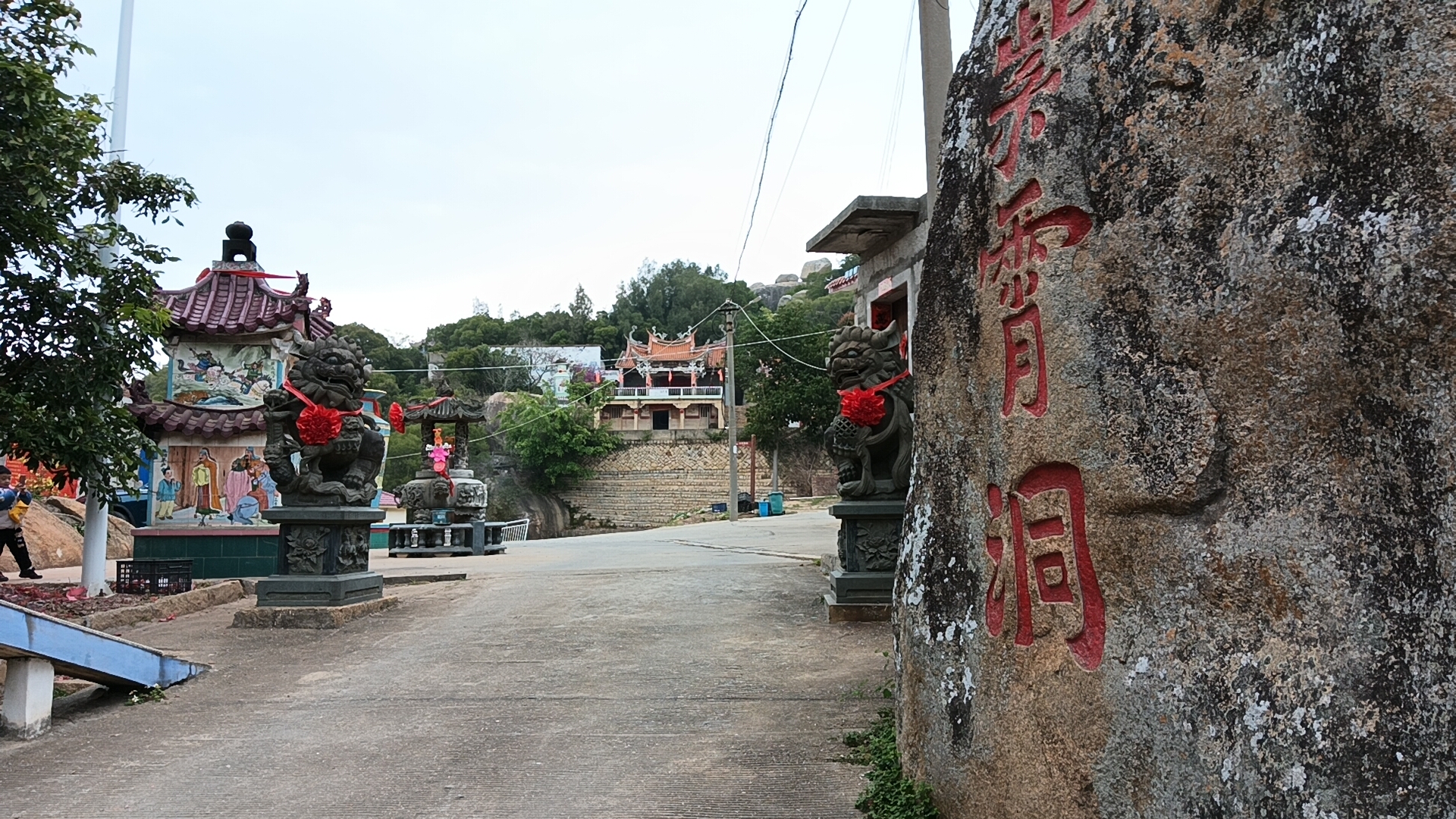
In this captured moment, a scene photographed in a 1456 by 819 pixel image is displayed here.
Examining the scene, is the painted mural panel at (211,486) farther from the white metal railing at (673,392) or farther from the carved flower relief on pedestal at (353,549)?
the white metal railing at (673,392)

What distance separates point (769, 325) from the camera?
3406 cm

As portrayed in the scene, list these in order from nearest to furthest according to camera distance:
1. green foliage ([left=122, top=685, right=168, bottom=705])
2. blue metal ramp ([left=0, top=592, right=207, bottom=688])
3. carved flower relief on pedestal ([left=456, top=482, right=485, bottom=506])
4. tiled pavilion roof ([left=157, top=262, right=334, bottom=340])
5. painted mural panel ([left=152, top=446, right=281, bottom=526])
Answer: blue metal ramp ([left=0, top=592, right=207, bottom=688])
green foliage ([left=122, top=685, right=168, bottom=705])
painted mural panel ([left=152, top=446, right=281, bottom=526])
tiled pavilion roof ([left=157, top=262, right=334, bottom=340])
carved flower relief on pedestal ([left=456, top=482, right=485, bottom=506])

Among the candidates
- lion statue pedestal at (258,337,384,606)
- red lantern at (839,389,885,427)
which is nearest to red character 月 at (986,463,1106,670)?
red lantern at (839,389,885,427)

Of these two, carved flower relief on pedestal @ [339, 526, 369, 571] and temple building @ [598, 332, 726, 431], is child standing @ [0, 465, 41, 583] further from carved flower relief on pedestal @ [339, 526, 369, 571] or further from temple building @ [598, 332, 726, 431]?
temple building @ [598, 332, 726, 431]

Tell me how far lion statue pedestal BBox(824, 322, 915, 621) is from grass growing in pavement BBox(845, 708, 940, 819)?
2.23 metres

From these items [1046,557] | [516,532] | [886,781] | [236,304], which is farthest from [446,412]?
[1046,557]

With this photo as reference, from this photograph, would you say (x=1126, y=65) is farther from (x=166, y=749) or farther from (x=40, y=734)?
(x=40, y=734)

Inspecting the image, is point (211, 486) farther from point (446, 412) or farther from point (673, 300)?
point (673, 300)

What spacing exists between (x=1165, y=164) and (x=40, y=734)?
4.95 meters

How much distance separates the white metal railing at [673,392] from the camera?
145ft

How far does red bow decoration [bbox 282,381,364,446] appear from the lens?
22.3ft

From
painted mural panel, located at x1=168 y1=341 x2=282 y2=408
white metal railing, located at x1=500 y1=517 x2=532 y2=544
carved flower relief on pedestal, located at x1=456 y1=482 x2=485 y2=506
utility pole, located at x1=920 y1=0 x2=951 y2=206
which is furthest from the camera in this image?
white metal railing, located at x1=500 y1=517 x2=532 y2=544

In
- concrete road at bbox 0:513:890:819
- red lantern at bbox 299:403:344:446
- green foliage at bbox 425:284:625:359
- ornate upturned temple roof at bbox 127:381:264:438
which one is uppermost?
green foliage at bbox 425:284:625:359

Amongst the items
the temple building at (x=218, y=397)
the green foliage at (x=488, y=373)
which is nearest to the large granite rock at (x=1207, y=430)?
the temple building at (x=218, y=397)
